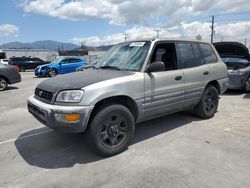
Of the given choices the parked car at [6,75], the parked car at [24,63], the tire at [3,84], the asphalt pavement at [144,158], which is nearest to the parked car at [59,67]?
the parked car at [6,75]

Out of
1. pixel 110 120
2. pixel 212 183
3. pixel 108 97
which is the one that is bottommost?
pixel 212 183

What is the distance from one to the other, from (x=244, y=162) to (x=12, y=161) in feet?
11.7

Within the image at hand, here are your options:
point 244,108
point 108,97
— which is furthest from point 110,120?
point 244,108

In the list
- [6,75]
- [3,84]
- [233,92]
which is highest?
[6,75]

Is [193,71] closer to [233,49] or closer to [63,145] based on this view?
[63,145]

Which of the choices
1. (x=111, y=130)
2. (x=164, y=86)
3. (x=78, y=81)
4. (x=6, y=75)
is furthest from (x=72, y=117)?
(x=6, y=75)

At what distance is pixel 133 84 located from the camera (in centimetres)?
407

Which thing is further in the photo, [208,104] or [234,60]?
[234,60]

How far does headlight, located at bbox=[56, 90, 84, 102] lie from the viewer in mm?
3562

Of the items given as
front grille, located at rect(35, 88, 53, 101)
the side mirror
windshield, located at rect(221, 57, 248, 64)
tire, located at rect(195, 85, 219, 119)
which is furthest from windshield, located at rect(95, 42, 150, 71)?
windshield, located at rect(221, 57, 248, 64)

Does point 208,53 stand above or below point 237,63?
above

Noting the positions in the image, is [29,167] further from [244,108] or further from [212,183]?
[244,108]

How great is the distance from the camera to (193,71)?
5.21 m

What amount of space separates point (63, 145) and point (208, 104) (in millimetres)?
3532
